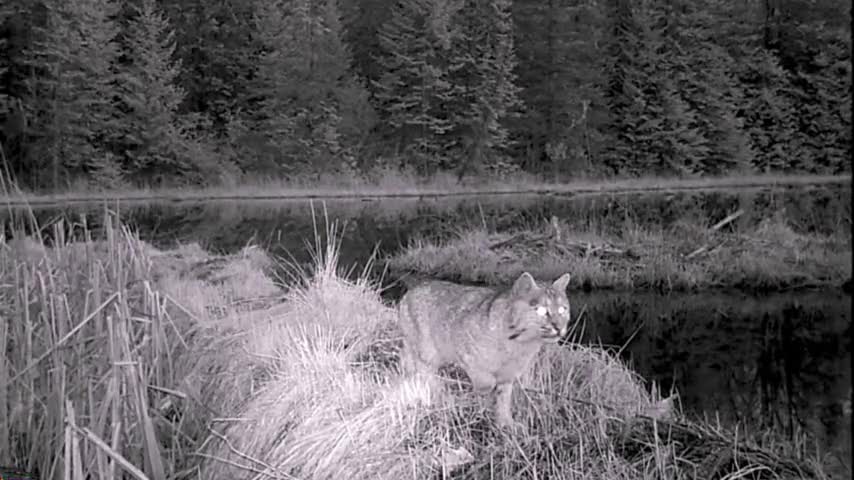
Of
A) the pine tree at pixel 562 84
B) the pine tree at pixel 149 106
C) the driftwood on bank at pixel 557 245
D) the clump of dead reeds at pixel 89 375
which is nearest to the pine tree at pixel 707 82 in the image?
the pine tree at pixel 562 84

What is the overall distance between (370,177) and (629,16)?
959cm

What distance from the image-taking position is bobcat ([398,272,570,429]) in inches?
134

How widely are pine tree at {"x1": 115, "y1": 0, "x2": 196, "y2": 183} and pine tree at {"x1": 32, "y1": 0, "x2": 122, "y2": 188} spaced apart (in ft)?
1.59

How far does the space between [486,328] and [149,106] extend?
2069 centimetres

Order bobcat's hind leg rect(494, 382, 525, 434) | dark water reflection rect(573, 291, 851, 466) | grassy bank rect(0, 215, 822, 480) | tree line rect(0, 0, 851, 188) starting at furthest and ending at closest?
tree line rect(0, 0, 851, 188) → dark water reflection rect(573, 291, 851, 466) → bobcat's hind leg rect(494, 382, 525, 434) → grassy bank rect(0, 215, 822, 480)

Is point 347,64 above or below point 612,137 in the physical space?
above

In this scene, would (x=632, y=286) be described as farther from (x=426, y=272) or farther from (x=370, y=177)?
(x=370, y=177)

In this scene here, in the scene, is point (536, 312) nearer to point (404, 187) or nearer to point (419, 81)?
point (404, 187)

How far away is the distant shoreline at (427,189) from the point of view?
69.4 ft

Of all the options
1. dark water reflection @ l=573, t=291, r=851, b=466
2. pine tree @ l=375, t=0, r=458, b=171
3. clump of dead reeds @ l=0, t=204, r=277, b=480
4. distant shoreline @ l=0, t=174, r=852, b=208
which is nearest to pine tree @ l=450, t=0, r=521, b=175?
pine tree @ l=375, t=0, r=458, b=171

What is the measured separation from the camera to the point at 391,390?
4.10m

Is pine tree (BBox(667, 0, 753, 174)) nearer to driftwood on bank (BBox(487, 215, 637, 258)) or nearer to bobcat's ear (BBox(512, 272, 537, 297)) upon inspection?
driftwood on bank (BBox(487, 215, 637, 258))

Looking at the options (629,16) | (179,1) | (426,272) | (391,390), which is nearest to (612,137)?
(629,16)

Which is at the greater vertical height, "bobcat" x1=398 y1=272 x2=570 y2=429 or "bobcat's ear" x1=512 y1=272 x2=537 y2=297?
"bobcat's ear" x1=512 y1=272 x2=537 y2=297
